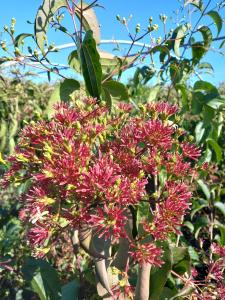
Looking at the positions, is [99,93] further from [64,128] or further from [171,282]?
[171,282]

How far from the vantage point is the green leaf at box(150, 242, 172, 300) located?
1.12m

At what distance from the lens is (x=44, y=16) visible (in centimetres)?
129

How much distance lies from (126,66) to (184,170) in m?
0.45

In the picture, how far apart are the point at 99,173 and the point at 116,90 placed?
50 centimetres

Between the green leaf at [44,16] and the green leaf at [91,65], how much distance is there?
0.17m

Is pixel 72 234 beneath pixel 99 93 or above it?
beneath

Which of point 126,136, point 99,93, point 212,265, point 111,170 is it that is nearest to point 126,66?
point 99,93

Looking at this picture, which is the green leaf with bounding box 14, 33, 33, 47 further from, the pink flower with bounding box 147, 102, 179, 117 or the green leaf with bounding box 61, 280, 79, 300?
the green leaf with bounding box 61, 280, 79, 300

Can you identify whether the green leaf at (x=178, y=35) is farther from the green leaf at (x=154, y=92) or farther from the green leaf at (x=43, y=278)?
the green leaf at (x=43, y=278)

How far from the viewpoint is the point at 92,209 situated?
3.11 feet

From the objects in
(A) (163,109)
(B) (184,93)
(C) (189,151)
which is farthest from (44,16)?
(B) (184,93)

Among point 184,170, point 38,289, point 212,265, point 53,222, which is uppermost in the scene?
point 184,170

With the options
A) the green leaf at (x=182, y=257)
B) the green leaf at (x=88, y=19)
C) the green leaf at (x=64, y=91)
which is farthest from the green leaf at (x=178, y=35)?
the green leaf at (x=182, y=257)

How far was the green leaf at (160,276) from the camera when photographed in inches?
43.9
